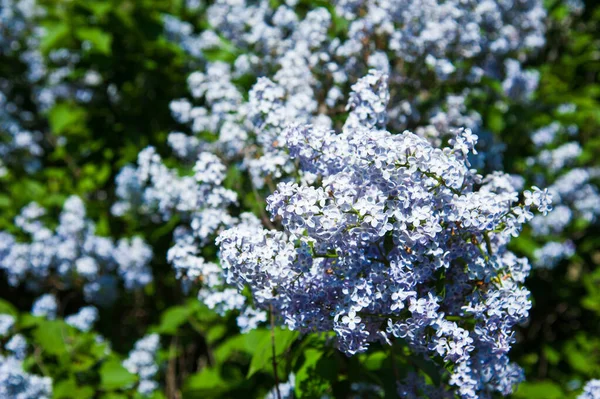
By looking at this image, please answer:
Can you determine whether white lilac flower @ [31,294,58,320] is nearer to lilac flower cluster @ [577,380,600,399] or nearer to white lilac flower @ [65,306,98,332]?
white lilac flower @ [65,306,98,332]

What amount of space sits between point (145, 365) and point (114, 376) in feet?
1.11

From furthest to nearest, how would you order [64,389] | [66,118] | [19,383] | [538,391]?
1. [66,118]
2. [538,391]
3. [64,389]
4. [19,383]

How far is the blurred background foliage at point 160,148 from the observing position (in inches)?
174

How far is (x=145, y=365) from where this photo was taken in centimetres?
418

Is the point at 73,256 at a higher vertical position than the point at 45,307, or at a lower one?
higher

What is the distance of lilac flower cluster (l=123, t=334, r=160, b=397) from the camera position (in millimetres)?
4094

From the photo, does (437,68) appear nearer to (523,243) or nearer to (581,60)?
(523,243)

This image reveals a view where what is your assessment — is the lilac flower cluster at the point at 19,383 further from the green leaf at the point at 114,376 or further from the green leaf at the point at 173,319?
the green leaf at the point at 173,319

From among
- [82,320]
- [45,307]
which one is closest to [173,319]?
[82,320]

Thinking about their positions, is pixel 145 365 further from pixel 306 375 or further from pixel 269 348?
pixel 306 375

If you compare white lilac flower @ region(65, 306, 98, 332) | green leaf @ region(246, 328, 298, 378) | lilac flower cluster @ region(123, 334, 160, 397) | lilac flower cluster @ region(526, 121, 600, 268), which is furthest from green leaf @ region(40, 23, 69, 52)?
lilac flower cluster @ region(526, 121, 600, 268)

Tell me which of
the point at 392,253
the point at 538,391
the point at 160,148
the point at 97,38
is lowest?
the point at 538,391

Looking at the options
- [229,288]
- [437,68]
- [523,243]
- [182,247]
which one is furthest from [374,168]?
[523,243]

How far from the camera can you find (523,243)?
5.00m
